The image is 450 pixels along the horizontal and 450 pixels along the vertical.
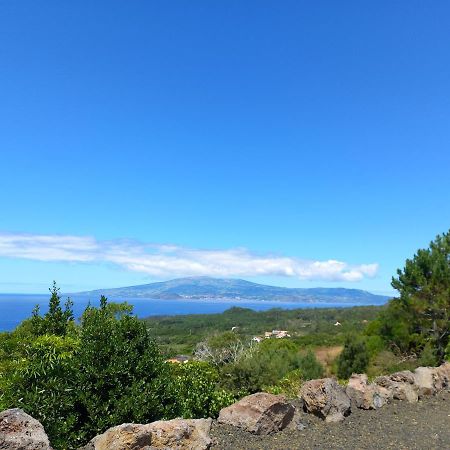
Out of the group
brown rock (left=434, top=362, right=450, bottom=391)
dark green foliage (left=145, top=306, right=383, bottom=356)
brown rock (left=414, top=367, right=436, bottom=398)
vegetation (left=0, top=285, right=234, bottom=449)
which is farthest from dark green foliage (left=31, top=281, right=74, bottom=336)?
dark green foliage (left=145, top=306, right=383, bottom=356)

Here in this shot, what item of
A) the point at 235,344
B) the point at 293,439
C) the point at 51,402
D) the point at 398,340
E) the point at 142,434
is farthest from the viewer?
the point at 235,344

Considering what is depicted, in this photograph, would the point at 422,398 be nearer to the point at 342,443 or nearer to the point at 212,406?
the point at 342,443

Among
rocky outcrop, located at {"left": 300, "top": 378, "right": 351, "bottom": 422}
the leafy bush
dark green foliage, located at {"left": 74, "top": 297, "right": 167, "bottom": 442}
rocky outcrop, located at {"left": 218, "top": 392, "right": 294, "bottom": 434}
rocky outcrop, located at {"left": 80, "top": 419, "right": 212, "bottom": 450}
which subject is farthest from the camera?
rocky outcrop, located at {"left": 300, "top": 378, "right": 351, "bottom": 422}

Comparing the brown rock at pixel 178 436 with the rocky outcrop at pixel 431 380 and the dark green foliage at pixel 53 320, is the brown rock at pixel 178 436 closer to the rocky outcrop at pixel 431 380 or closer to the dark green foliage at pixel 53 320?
the dark green foliage at pixel 53 320

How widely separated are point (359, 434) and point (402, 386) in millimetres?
3987

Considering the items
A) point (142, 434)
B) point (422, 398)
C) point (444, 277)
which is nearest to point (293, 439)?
point (142, 434)

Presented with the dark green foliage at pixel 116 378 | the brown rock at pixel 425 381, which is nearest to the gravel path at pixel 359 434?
the dark green foliage at pixel 116 378

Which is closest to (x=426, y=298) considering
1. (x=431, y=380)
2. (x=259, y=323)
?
(x=431, y=380)

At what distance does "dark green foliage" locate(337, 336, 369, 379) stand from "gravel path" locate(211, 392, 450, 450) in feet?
47.8

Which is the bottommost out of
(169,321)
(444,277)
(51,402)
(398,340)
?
(169,321)

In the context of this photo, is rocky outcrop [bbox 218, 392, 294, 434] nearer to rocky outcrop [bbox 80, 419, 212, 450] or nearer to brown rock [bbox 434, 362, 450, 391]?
rocky outcrop [bbox 80, 419, 212, 450]

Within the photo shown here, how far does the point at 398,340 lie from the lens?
22.6 metres

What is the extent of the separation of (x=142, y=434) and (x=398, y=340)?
20.3 m

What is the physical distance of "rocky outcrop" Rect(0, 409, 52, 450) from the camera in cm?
470
